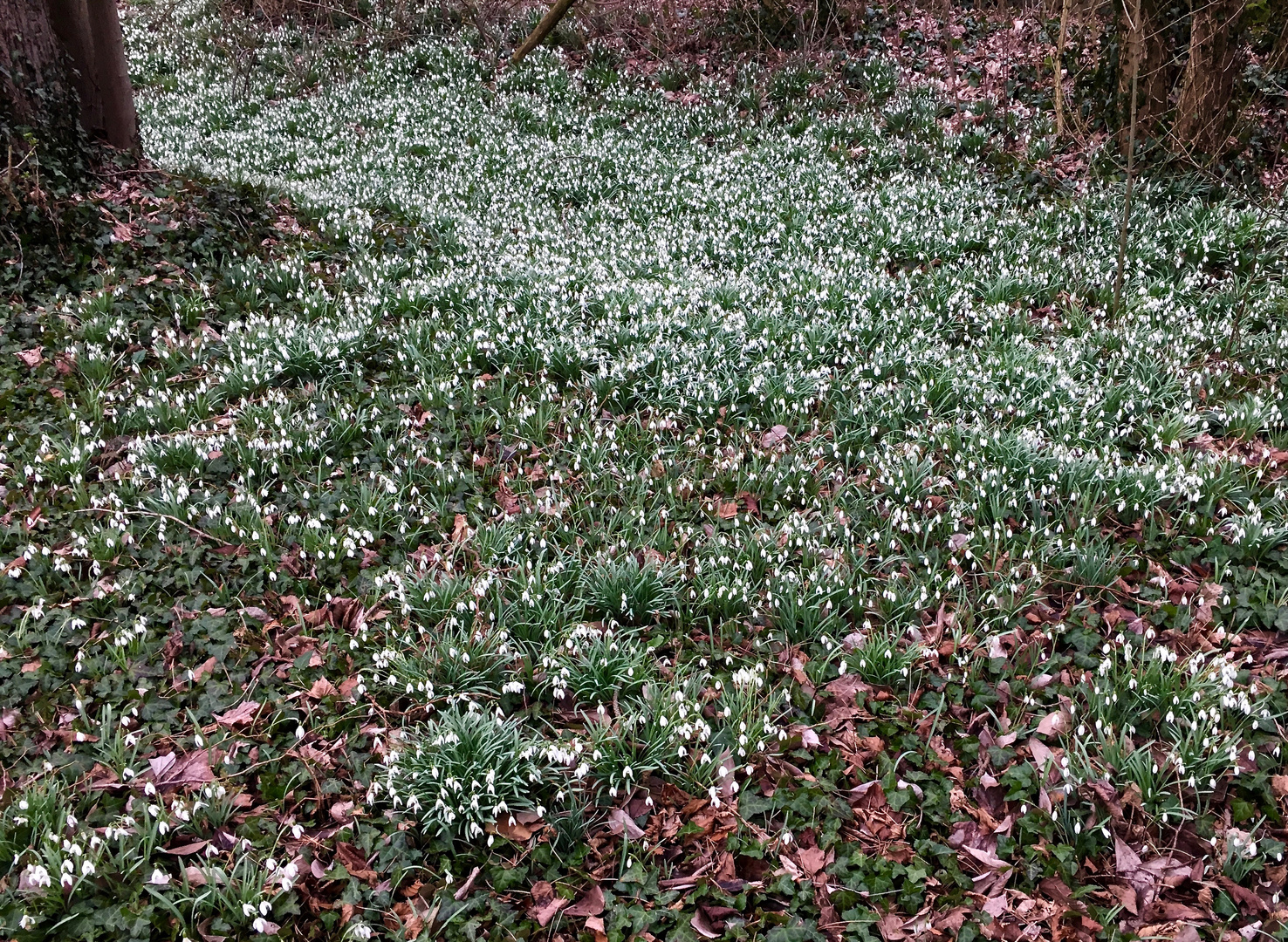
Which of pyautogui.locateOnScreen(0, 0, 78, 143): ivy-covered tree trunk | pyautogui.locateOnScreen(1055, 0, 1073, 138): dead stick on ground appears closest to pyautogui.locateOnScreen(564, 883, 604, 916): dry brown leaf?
pyautogui.locateOnScreen(0, 0, 78, 143): ivy-covered tree trunk

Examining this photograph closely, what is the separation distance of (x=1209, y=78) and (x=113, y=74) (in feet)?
33.7

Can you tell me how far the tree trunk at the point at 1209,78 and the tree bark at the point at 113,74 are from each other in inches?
376

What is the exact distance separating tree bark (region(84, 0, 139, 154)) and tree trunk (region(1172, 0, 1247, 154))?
31.3 feet

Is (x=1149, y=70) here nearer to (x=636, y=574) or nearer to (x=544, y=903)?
(x=636, y=574)

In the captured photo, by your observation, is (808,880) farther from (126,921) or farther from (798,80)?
(798,80)

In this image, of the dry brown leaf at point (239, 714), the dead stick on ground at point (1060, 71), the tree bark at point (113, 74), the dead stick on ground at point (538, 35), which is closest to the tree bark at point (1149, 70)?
the dead stick on ground at point (1060, 71)

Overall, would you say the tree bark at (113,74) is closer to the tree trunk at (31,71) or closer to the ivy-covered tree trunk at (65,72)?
the ivy-covered tree trunk at (65,72)

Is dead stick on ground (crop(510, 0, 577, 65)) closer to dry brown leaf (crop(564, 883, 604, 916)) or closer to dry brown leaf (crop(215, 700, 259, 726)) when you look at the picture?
dry brown leaf (crop(215, 700, 259, 726))

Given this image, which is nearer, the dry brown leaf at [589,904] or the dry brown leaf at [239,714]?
the dry brown leaf at [589,904]

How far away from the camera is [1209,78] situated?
8367 mm

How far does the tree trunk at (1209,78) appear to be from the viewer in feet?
26.4

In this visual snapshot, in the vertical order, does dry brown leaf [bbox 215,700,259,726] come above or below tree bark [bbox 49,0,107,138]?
below

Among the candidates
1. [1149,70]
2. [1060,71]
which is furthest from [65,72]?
[1060,71]

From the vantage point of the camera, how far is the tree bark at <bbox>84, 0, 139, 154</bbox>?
23.1ft
